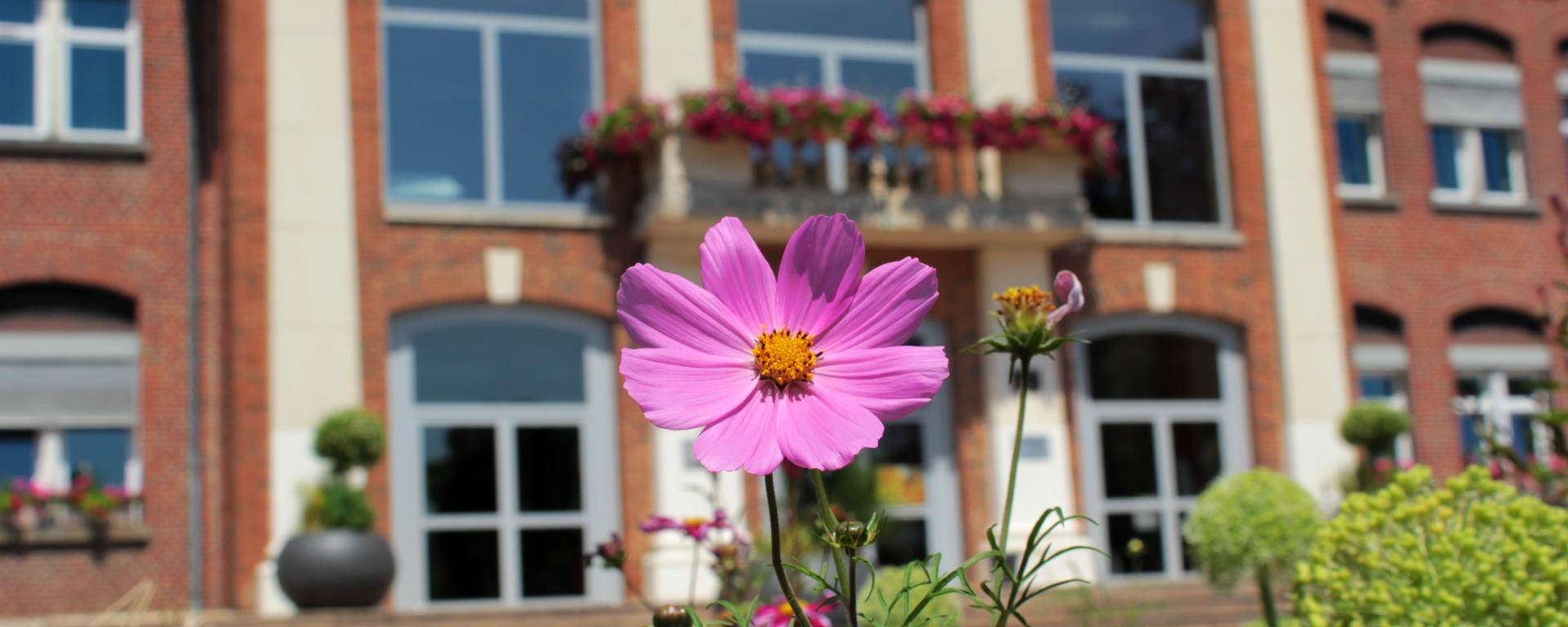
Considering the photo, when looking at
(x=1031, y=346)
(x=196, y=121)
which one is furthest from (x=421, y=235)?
(x=1031, y=346)

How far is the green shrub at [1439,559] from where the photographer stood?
2520mm

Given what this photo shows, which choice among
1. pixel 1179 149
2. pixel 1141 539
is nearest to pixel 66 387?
pixel 1141 539

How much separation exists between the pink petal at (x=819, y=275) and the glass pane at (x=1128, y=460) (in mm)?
12819

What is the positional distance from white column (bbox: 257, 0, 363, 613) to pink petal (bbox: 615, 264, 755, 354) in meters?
10.4

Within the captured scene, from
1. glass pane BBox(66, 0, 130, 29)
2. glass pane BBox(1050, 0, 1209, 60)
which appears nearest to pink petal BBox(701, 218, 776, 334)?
glass pane BBox(66, 0, 130, 29)

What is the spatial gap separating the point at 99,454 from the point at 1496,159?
546 inches

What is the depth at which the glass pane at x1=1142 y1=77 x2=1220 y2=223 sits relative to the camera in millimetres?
14508

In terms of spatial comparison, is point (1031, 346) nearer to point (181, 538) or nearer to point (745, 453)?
point (745, 453)

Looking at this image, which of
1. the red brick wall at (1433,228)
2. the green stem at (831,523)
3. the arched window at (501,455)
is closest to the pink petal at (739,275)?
the green stem at (831,523)

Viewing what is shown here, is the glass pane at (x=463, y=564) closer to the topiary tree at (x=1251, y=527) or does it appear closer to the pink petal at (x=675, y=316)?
the topiary tree at (x=1251, y=527)

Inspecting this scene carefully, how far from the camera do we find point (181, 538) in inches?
467

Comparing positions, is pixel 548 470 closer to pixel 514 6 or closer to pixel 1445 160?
pixel 514 6

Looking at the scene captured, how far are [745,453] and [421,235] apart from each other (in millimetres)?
11138

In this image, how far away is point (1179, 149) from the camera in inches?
579
